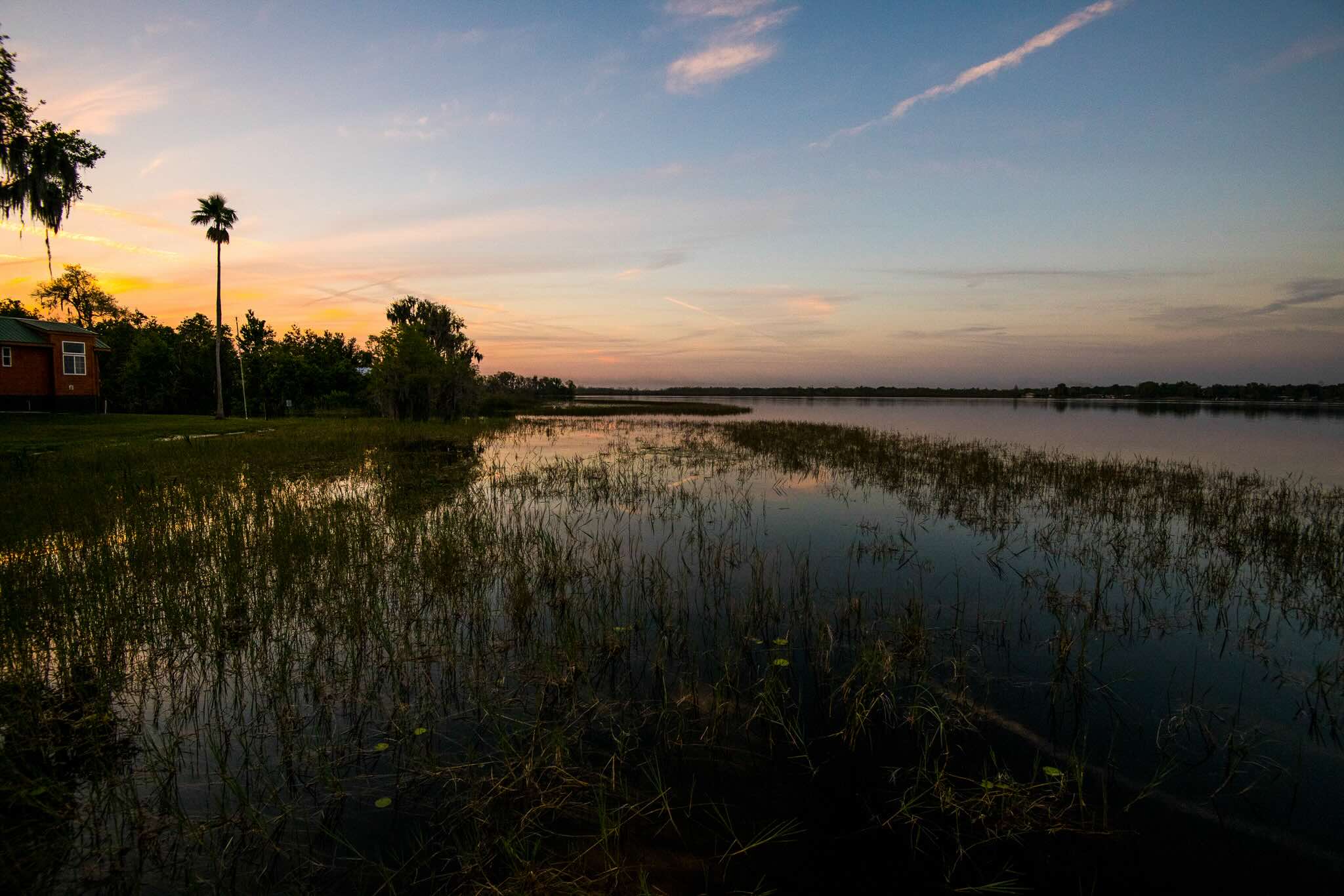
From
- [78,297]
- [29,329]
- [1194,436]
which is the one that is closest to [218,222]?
[29,329]

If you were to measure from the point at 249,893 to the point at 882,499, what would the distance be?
15086 millimetres

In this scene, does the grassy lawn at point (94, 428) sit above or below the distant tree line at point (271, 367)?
below

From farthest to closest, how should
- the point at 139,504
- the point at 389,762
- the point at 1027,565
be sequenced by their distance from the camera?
the point at 139,504 < the point at 1027,565 < the point at 389,762

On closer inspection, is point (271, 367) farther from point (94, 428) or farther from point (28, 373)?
point (94, 428)

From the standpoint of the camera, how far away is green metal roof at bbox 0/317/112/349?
117 feet

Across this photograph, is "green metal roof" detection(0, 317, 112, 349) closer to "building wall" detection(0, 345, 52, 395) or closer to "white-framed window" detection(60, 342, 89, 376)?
"building wall" detection(0, 345, 52, 395)

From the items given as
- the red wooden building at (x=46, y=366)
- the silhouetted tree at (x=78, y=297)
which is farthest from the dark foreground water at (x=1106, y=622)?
the silhouetted tree at (x=78, y=297)

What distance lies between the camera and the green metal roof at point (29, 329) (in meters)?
35.8

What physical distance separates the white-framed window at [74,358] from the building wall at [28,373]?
73cm

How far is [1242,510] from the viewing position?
529 inches

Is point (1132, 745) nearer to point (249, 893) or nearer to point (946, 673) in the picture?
point (946, 673)

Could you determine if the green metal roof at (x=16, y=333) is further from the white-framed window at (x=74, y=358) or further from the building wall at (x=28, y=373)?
the white-framed window at (x=74, y=358)

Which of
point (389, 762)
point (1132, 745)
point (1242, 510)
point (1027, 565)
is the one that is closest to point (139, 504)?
point (389, 762)

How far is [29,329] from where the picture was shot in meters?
37.8
